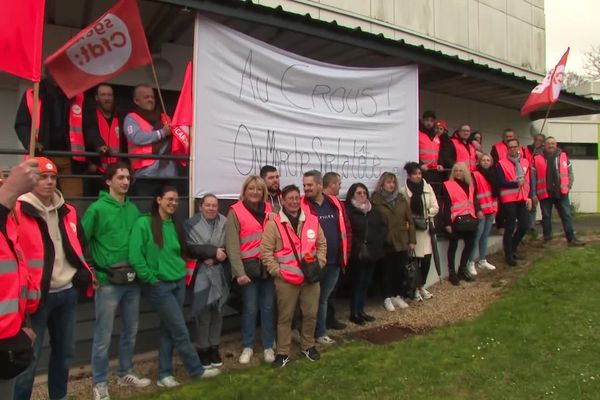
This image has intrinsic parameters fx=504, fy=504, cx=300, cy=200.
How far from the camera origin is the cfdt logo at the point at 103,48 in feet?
15.2

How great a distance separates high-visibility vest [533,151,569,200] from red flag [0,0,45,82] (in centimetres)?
768

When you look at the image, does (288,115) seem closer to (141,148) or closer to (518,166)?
(141,148)

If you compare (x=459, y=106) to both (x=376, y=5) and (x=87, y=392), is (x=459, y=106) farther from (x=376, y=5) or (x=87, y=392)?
(x=87, y=392)

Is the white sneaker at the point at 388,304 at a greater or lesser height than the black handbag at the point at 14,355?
lesser

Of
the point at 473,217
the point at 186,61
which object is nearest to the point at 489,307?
the point at 473,217

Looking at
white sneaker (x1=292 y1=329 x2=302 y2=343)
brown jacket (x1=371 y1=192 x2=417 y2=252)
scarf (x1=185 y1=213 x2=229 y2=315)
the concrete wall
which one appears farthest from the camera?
the concrete wall

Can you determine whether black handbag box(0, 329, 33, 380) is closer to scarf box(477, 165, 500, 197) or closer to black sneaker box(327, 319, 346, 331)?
black sneaker box(327, 319, 346, 331)

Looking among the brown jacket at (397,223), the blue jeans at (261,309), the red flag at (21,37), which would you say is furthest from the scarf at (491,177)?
the red flag at (21,37)

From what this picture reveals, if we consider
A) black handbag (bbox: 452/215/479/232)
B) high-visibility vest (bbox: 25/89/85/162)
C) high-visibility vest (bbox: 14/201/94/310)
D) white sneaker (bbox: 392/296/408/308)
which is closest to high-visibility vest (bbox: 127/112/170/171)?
high-visibility vest (bbox: 25/89/85/162)

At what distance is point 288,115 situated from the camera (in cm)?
599

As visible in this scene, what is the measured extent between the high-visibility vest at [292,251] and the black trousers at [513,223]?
4.11 metres

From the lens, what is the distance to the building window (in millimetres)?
19391

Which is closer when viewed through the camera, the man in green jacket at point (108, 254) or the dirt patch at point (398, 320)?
the man in green jacket at point (108, 254)

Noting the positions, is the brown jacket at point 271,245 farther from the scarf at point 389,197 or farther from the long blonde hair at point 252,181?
the scarf at point 389,197
